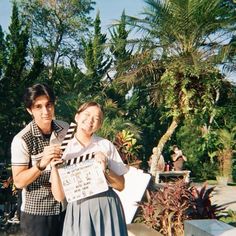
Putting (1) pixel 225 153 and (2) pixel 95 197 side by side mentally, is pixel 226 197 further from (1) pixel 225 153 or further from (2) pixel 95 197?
(2) pixel 95 197

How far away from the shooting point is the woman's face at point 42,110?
2576 millimetres

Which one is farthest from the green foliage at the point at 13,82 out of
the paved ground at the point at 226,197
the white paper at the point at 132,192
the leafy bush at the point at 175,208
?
the leafy bush at the point at 175,208

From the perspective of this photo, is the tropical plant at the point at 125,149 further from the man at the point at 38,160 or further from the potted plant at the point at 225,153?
the potted plant at the point at 225,153

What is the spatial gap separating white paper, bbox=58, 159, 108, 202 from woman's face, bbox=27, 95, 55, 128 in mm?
276

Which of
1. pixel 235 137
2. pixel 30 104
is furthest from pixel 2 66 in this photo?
pixel 30 104

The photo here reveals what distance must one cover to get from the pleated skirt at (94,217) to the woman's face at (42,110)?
1.57 ft

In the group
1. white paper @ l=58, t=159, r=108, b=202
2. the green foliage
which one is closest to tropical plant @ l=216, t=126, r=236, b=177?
the green foliage

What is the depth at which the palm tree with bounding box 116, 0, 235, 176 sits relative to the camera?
35.3 ft

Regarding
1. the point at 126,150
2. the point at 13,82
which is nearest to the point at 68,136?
the point at 126,150

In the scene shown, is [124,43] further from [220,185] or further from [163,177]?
[220,185]

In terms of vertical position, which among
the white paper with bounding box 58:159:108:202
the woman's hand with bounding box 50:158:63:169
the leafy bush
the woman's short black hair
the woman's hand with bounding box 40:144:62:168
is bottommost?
the leafy bush

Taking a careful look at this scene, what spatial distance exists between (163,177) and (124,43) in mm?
4071

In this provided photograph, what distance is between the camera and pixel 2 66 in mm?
17766

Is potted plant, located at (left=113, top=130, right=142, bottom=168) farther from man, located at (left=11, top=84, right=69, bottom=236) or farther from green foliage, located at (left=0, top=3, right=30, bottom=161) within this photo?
green foliage, located at (left=0, top=3, right=30, bottom=161)
